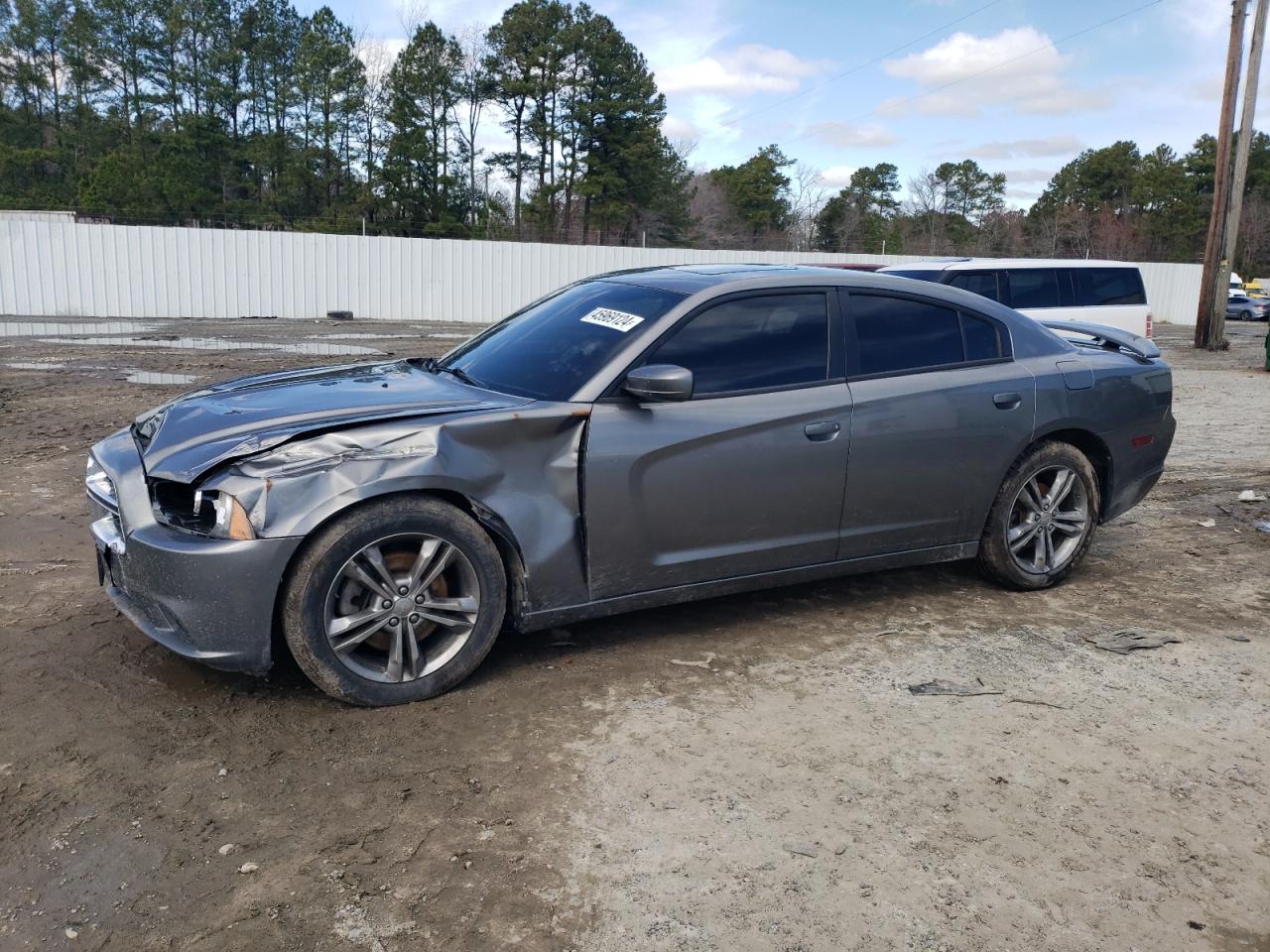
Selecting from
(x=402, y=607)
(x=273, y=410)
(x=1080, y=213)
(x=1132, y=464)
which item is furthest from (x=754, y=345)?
(x=1080, y=213)

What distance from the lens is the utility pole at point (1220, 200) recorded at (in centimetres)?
2200

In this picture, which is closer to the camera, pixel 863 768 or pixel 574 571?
pixel 863 768

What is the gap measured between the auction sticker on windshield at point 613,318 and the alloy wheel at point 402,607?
1230 millimetres

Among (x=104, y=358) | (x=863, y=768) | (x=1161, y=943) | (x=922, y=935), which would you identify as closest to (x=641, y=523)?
(x=863, y=768)

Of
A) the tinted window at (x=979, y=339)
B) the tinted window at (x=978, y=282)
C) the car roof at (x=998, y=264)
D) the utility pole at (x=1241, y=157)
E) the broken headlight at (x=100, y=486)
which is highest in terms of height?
the utility pole at (x=1241, y=157)

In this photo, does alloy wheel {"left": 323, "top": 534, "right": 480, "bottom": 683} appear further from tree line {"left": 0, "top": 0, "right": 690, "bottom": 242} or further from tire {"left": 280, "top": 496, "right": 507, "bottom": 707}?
tree line {"left": 0, "top": 0, "right": 690, "bottom": 242}

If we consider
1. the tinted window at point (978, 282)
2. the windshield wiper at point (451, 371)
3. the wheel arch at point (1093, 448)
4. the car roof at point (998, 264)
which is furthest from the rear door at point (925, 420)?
the tinted window at point (978, 282)

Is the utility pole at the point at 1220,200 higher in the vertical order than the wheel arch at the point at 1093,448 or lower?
higher

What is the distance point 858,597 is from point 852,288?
60.6 inches

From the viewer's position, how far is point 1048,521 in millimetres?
5211

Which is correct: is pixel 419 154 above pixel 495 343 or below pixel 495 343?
above

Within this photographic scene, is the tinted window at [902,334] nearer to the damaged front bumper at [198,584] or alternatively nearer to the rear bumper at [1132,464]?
the rear bumper at [1132,464]

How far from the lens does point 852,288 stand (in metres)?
4.72

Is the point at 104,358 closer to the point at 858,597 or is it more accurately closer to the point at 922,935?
the point at 858,597
